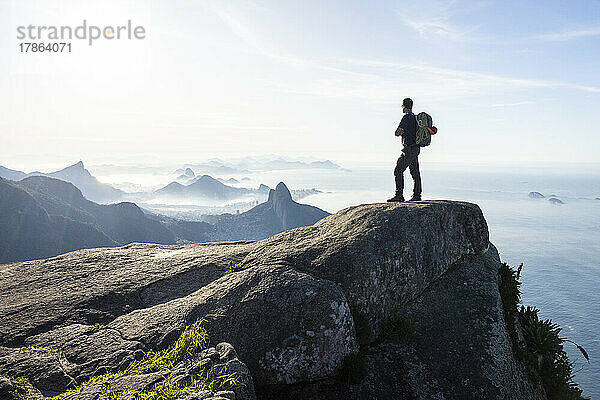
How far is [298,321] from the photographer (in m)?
7.55

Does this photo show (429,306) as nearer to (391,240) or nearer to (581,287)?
(391,240)

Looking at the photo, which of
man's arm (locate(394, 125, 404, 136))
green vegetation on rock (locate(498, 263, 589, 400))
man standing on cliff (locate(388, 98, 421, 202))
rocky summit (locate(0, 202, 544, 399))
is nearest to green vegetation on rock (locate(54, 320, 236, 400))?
rocky summit (locate(0, 202, 544, 399))

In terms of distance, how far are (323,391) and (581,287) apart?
192087 millimetres

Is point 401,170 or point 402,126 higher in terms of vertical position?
point 402,126

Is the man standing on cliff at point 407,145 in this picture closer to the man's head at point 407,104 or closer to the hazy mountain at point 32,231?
the man's head at point 407,104

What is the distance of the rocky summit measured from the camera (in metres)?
6.78

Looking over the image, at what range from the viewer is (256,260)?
10.4 meters

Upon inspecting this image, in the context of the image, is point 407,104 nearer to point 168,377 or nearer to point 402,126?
point 402,126

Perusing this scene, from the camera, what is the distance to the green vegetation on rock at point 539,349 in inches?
379

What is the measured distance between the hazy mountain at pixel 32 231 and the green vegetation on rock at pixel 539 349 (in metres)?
140

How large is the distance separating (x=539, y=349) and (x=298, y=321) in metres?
8.14

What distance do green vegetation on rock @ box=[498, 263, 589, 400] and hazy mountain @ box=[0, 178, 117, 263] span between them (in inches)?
5517

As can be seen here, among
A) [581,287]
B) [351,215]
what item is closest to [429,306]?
[351,215]

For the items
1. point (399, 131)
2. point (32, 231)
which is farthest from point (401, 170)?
point (32, 231)
